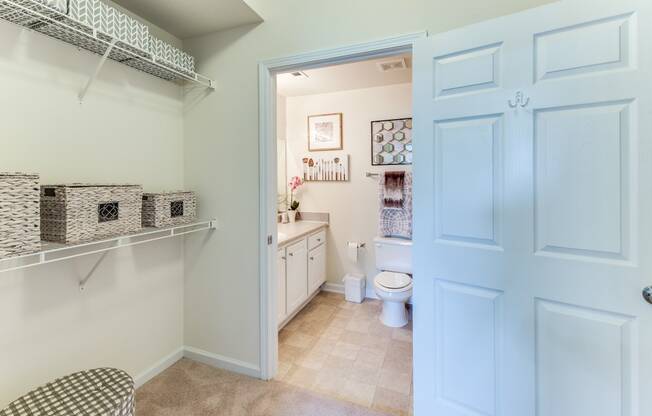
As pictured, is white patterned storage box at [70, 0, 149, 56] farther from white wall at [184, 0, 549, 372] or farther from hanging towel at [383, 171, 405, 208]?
hanging towel at [383, 171, 405, 208]

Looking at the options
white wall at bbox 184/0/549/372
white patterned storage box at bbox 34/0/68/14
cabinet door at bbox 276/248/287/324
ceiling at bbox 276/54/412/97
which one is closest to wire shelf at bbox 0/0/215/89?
white patterned storage box at bbox 34/0/68/14

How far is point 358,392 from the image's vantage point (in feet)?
6.03

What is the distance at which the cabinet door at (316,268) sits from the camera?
3061 mm

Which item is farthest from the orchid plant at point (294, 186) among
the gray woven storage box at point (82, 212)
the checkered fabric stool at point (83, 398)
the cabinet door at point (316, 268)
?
the checkered fabric stool at point (83, 398)

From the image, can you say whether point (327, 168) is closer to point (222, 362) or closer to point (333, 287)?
point (333, 287)

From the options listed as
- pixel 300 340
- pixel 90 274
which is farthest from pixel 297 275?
pixel 90 274

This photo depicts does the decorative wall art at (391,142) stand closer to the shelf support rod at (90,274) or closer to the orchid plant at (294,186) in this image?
the orchid plant at (294,186)

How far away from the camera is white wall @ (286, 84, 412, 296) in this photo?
327cm

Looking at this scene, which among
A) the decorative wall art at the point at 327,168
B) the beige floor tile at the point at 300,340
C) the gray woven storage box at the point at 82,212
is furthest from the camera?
the decorative wall art at the point at 327,168

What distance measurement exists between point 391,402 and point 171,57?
2453 mm

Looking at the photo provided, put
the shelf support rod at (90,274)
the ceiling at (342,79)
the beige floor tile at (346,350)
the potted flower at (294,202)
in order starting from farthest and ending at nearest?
the potted flower at (294,202) → the ceiling at (342,79) → the beige floor tile at (346,350) → the shelf support rod at (90,274)

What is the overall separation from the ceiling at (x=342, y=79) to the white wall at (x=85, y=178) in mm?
1309

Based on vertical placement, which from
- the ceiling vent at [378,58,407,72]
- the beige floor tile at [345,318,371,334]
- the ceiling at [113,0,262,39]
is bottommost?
the beige floor tile at [345,318,371,334]

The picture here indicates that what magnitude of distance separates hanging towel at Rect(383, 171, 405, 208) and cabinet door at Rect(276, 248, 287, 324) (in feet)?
4.30
